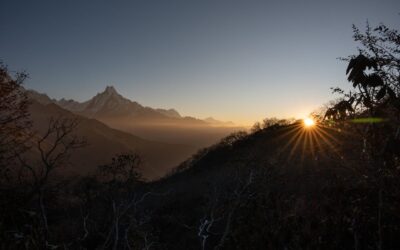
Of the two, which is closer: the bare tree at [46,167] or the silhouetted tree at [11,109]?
the bare tree at [46,167]

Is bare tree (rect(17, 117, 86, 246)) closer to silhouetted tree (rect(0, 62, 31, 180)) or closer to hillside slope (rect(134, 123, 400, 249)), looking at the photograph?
silhouetted tree (rect(0, 62, 31, 180))

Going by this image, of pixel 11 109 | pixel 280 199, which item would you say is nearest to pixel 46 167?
pixel 11 109

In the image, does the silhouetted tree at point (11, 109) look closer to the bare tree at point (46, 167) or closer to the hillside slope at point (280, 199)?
the bare tree at point (46, 167)

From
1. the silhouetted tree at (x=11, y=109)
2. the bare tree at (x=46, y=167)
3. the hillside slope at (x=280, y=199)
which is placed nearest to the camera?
the bare tree at (x=46, y=167)

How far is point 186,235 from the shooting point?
4188cm

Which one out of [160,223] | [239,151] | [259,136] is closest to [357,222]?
[160,223]

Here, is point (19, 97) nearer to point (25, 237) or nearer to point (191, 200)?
point (25, 237)

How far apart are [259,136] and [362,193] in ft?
205

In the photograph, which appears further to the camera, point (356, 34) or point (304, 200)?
point (304, 200)

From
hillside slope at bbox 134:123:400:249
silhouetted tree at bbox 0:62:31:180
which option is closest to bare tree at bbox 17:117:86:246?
silhouetted tree at bbox 0:62:31:180

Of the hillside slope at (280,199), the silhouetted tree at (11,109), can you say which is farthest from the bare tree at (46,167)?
the hillside slope at (280,199)

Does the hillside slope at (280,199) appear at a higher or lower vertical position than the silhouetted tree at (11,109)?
lower

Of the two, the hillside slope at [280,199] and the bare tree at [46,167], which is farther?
the hillside slope at [280,199]

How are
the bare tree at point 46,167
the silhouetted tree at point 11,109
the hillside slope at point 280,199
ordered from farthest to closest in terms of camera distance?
Answer: the silhouetted tree at point 11,109 < the hillside slope at point 280,199 < the bare tree at point 46,167
